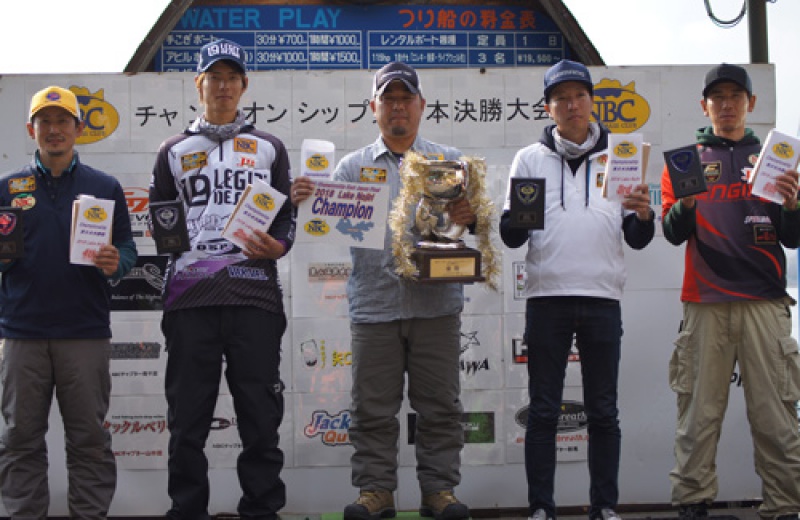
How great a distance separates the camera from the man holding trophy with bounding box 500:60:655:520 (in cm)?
396

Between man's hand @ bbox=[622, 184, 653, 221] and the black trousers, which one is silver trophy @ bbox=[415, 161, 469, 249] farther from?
the black trousers

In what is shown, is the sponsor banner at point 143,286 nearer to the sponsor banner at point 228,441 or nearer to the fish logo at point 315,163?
the sponsor banner at point 228,441

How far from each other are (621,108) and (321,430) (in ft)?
7.73

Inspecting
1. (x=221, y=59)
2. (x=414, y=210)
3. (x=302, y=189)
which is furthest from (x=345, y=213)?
(x=221, y=59)

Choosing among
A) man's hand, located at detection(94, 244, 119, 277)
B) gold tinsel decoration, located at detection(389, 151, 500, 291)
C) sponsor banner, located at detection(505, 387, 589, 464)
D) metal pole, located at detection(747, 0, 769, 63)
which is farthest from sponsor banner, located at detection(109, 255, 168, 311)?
metal pole, located at detection(747, 0, 769, 63)

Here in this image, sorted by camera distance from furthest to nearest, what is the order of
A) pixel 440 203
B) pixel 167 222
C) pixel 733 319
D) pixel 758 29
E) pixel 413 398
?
pixel 758 29 < pixel 733 319 < pixel 413 398 < pixel 440 203 < pixel 167 222

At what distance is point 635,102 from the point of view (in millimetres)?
5066

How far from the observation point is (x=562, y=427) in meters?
4.99

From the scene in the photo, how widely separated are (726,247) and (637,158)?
0.70 meters

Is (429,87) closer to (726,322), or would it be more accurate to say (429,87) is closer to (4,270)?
(726,322)

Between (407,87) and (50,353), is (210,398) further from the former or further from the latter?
(407,87)

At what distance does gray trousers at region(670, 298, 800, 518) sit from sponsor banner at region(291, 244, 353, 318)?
1.78 m

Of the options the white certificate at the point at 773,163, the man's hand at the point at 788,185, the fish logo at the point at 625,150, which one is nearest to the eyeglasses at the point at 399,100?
the fish logo at the point at 625,150

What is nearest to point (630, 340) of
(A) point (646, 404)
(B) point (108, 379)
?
(A) point (646, 404)
